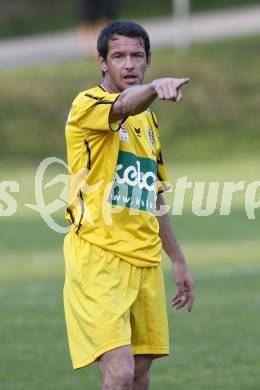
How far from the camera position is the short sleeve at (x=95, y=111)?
21.7 feet

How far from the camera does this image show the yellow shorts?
6699 millimetres

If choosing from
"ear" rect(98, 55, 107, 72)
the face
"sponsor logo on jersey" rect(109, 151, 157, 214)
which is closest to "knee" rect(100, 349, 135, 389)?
"sponsor logo on jersey" rect(109, 151, 157, 214)

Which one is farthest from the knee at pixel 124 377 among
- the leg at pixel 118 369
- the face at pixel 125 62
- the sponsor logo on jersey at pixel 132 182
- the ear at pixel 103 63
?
the ear at pixel 103 63

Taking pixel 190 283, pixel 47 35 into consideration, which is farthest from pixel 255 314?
pixel 47 35

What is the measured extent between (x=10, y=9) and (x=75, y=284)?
111ft

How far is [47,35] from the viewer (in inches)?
1459

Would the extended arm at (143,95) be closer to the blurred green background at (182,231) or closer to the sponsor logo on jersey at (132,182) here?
the sponsor logo on jersey at (132,182)

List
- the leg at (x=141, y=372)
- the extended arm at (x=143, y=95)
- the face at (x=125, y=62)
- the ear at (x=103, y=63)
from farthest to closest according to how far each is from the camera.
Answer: the leg at (x=141, y=372) < the ear at (x=103, y=63) < the face at (x=125, y=62) < the extended arm at (x=143, y=95)

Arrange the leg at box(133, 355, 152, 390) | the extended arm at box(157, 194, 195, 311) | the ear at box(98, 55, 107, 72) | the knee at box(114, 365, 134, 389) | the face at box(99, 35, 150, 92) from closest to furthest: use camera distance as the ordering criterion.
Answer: the knee at box(114, 365, 134, 389), the face at box(99, 35, 150, 92), the ear at box(98, 55, 107, 72), the leg at box(133, 355, 152, 390), the extended arm at box(157, 194, 195, 311)

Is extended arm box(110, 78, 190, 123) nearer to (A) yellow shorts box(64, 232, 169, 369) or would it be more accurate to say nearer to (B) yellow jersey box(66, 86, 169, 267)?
(B) yellow jersey box(66, 86, 169, 267)

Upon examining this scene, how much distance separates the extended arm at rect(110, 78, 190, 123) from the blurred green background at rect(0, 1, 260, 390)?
2832 millimetres

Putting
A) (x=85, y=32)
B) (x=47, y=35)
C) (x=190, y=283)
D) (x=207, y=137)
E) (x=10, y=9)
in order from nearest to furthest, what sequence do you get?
(x=190, y=283) → (x=207, y=137) → (x=85, y=32) → (x=47, y=35) → (x=10, y=9)

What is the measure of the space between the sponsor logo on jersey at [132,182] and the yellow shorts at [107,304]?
0.29 metres

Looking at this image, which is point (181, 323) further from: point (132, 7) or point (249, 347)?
point (132, 7)
